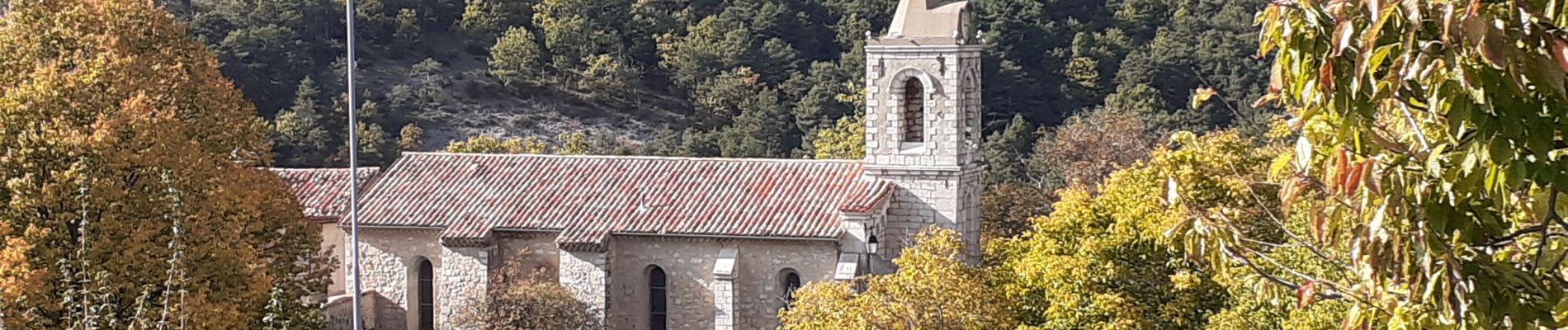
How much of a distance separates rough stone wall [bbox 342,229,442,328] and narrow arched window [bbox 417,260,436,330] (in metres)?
0.21

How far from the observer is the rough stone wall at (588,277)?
104ft

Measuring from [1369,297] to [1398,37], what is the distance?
154cm

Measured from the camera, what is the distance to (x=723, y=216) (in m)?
31.6

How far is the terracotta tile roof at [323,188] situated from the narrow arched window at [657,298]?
5.92 meters

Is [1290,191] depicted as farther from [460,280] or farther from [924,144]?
[460,280]

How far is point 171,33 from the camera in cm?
2250

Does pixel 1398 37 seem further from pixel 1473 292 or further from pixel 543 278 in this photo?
pixel 543 278

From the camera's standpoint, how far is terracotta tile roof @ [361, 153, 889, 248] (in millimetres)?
31453

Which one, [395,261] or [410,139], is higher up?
[395,261]

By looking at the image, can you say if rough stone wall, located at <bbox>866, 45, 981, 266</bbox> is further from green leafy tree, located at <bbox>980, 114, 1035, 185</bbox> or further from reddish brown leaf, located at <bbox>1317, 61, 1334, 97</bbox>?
reddish brown leaf, located at <bbox>1317, 61, 1334, 97</bbox>

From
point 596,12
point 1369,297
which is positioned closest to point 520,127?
point 596,12

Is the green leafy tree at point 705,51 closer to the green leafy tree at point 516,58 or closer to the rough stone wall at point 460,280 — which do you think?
the green leafy tree at point 516,58

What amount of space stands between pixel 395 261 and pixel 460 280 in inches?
66.3

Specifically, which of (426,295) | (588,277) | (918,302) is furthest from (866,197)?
(426,295)
